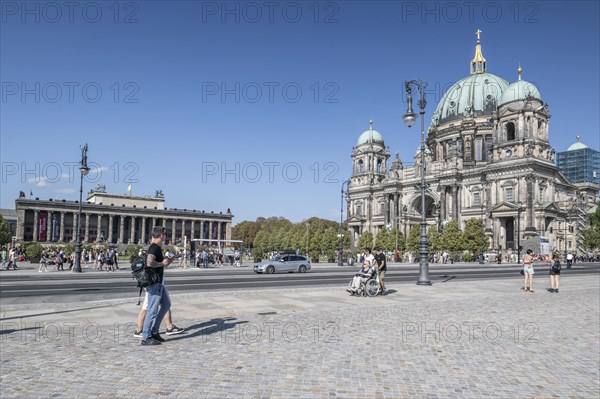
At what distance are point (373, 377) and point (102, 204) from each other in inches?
4621

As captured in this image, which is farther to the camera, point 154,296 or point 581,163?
point 581,163

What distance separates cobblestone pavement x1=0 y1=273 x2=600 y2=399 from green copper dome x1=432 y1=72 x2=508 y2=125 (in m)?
90.6

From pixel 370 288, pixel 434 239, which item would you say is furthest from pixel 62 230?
pixel 370 288

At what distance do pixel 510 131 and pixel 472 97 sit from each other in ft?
59.4

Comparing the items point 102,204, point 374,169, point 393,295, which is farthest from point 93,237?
point 393,295

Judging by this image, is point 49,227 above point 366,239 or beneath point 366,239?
above

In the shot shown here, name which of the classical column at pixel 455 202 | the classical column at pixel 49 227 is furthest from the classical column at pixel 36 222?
the classical column at pixel 455 202

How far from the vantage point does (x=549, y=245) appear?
239 feet

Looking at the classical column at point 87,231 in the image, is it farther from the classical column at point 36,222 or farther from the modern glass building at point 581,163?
the modern glass building at point 581,163

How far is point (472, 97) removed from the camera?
98.6 m

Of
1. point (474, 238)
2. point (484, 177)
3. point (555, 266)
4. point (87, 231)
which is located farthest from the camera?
point (87, 231)

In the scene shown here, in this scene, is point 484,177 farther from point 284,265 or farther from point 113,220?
point 113,220

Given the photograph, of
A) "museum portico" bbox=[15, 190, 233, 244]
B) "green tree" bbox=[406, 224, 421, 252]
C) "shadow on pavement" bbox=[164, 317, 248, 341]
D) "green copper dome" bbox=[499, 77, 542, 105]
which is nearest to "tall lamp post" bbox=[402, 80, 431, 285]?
"shadow on pavement" bbox=[164, 317, 248, 341]

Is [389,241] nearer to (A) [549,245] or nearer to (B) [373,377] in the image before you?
(A) [549,245]
